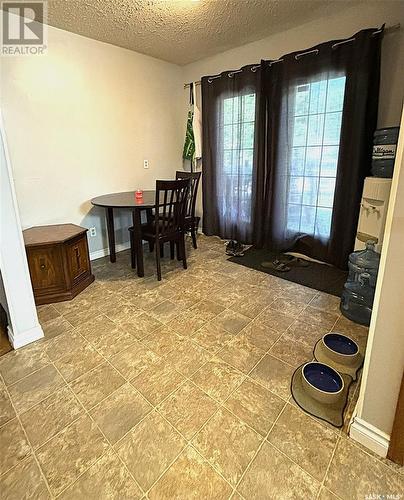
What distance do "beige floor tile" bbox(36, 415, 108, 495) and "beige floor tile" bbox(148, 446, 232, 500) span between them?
1.02ft

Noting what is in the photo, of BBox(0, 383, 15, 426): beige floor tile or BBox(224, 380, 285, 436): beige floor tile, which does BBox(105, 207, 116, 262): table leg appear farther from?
BBox(224, 380, 285, 436): beige floor tile

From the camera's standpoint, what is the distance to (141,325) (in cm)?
202

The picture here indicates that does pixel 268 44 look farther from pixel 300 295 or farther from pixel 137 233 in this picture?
pixel 300 295

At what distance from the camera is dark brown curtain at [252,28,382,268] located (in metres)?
2.42

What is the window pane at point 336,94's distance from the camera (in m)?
2.52

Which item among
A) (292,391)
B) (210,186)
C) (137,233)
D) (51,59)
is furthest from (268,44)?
(292,391)

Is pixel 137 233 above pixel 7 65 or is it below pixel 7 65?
below

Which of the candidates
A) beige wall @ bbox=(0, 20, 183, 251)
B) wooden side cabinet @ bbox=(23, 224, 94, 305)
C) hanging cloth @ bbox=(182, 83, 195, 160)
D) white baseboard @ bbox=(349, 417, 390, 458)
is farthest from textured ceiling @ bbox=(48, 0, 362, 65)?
white baseboard @ bbox=(349, 417, 390, 458)

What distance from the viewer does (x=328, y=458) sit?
3.66 feet

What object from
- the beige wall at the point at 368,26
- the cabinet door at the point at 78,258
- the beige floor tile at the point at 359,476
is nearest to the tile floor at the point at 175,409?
the beige floor tile at the point at 359,476

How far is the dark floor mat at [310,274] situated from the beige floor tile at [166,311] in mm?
1129

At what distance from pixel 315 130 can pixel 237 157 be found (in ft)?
3.25

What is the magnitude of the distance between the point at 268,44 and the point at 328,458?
3.71 meters

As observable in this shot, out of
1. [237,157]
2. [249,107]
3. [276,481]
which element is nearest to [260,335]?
[276,481]
